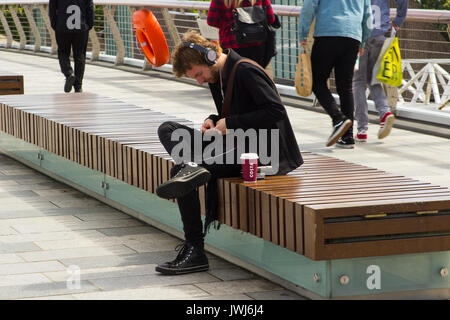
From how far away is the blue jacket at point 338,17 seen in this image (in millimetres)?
8141

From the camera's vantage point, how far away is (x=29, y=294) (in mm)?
4621

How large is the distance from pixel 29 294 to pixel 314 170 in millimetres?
1743

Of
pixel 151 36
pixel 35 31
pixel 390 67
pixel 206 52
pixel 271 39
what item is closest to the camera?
pixel 206 52

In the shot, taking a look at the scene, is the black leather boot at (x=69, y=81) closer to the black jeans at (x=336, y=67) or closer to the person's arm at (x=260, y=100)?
the black jeans at (x=336, y=67)

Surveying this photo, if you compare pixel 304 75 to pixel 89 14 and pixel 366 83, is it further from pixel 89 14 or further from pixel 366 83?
pixel 89 14

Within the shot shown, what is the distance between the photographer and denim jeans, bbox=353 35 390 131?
893 cm

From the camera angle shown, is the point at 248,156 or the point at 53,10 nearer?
the point at 248,156

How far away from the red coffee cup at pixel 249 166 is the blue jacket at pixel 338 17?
3502mm

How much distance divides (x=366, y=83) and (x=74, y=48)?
165 inches

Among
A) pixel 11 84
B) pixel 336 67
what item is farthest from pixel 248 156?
pixel 11 84

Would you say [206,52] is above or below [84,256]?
above

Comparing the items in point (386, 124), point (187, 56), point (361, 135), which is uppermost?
point (187, 56)

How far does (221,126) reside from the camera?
5.11 meters

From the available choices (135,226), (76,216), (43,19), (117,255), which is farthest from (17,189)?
(43,19)
